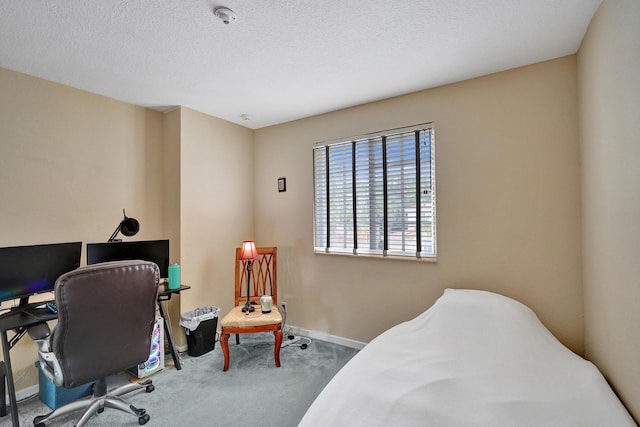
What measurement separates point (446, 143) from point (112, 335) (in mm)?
2951

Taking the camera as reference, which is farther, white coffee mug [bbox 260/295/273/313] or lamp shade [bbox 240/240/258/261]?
lamp shade [bbox 240/240/258/261]

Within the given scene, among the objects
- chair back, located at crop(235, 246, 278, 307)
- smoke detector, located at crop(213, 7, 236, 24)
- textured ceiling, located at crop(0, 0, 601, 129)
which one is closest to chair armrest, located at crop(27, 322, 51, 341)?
chair back, located at crop(235, 246, 278, 307)

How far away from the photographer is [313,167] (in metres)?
3.49

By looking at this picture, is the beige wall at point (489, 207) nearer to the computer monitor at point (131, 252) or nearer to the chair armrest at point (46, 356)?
the computer monitor at point (131, 252)

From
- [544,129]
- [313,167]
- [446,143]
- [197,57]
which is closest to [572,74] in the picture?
[544,129]

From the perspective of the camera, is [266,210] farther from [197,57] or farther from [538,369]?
[538,369]

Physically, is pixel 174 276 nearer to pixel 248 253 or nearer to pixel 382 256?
pixel 248 253

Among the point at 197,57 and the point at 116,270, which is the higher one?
the point at 197,57

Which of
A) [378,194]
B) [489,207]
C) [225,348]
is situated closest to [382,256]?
[378,194]

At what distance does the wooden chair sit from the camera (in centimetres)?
273

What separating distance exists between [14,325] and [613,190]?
368 cm

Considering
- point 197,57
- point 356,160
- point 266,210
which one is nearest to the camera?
point 197,57

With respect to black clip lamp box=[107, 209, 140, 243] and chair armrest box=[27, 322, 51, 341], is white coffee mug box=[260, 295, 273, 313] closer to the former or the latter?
black clip lamp box=[107, 209, 140, 243]

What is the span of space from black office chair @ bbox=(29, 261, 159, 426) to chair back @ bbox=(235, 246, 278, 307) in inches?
49.0
